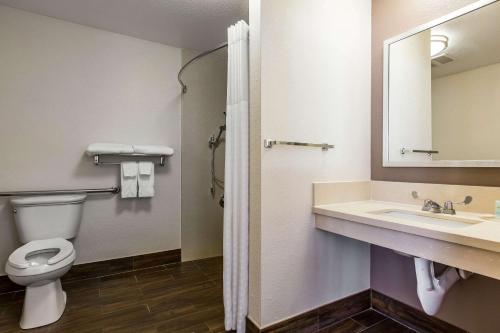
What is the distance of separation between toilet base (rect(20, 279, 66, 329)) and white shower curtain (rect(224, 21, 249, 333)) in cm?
116

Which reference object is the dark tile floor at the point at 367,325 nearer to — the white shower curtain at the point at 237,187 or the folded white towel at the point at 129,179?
the white shower curtain at the point at 237,187

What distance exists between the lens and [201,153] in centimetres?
293

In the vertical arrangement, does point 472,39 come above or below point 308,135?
above

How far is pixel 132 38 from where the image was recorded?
254 centimetres

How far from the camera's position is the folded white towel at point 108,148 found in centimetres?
221

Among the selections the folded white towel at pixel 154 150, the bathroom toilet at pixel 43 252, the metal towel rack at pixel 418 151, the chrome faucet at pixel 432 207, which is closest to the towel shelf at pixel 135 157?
the folded white towel at pixel 154 150

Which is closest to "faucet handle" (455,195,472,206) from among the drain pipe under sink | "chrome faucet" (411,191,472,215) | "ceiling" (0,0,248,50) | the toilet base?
"chrome faucet" (411,191,472,215)

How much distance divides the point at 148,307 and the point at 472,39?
8.75 feet

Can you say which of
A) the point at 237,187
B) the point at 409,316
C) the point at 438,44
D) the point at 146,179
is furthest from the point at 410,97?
the point at 146,179

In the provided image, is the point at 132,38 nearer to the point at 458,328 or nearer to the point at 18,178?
the point at 18,178

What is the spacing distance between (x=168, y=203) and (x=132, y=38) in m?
1.67

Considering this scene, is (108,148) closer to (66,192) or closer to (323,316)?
(66,192)

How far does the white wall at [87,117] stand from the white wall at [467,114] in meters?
2.26

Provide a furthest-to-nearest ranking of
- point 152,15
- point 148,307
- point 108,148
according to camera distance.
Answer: point 108,148 → point 152,15 → point 148,307
